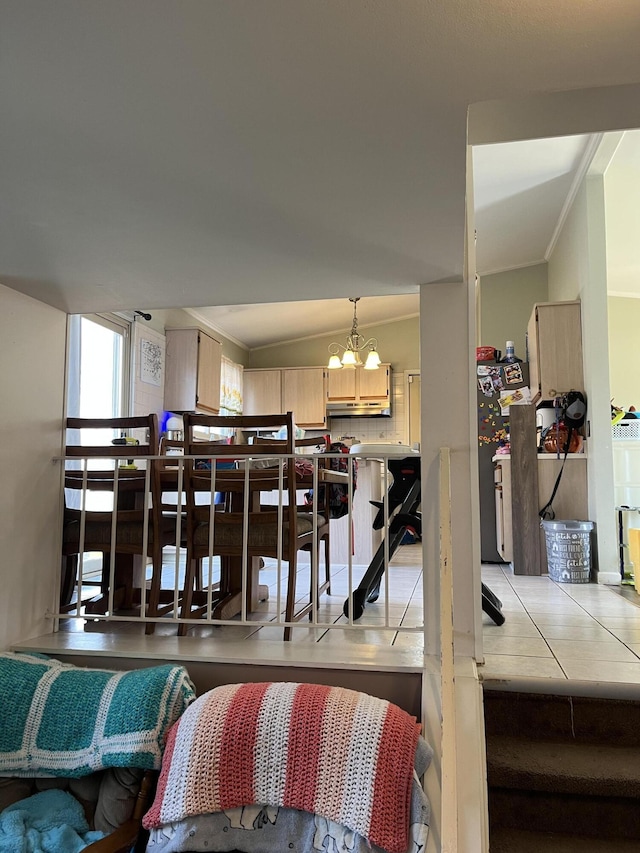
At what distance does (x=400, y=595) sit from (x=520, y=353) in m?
3.79

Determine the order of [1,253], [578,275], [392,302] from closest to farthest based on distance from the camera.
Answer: [1,253] < [578,275] < [392,302]

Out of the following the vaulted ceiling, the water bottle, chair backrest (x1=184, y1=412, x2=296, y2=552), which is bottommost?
chair backrest (x1=184, y1=412, x2=296, y2=552)

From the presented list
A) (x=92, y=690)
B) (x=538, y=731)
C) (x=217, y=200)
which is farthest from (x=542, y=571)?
(x=217, y=200)

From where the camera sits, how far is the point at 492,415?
5793 millimetres

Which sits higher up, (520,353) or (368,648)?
(520,353)

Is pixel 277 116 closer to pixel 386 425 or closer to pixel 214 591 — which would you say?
pixel 214 591

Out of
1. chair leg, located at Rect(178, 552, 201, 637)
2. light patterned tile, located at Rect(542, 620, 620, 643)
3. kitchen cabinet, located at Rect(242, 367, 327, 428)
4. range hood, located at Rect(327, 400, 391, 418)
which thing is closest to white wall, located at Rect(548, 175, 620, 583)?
light patterned tile, located at Rect(542, 620, 620, 643)

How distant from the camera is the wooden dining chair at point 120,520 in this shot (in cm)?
277

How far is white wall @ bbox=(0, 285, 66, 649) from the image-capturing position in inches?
104

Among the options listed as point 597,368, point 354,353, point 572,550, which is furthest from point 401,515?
point 354,353

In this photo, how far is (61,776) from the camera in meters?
2.14

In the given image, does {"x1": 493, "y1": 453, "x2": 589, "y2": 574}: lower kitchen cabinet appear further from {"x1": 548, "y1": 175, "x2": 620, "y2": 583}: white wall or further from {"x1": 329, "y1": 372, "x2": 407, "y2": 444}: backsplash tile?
{"x1": 329, "y1": 372, "x2": 407, "y2": 444}: backsplash tile

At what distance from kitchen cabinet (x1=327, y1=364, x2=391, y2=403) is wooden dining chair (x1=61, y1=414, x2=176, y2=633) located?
4.57 metres

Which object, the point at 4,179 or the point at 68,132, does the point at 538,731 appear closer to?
the point at 68,132
